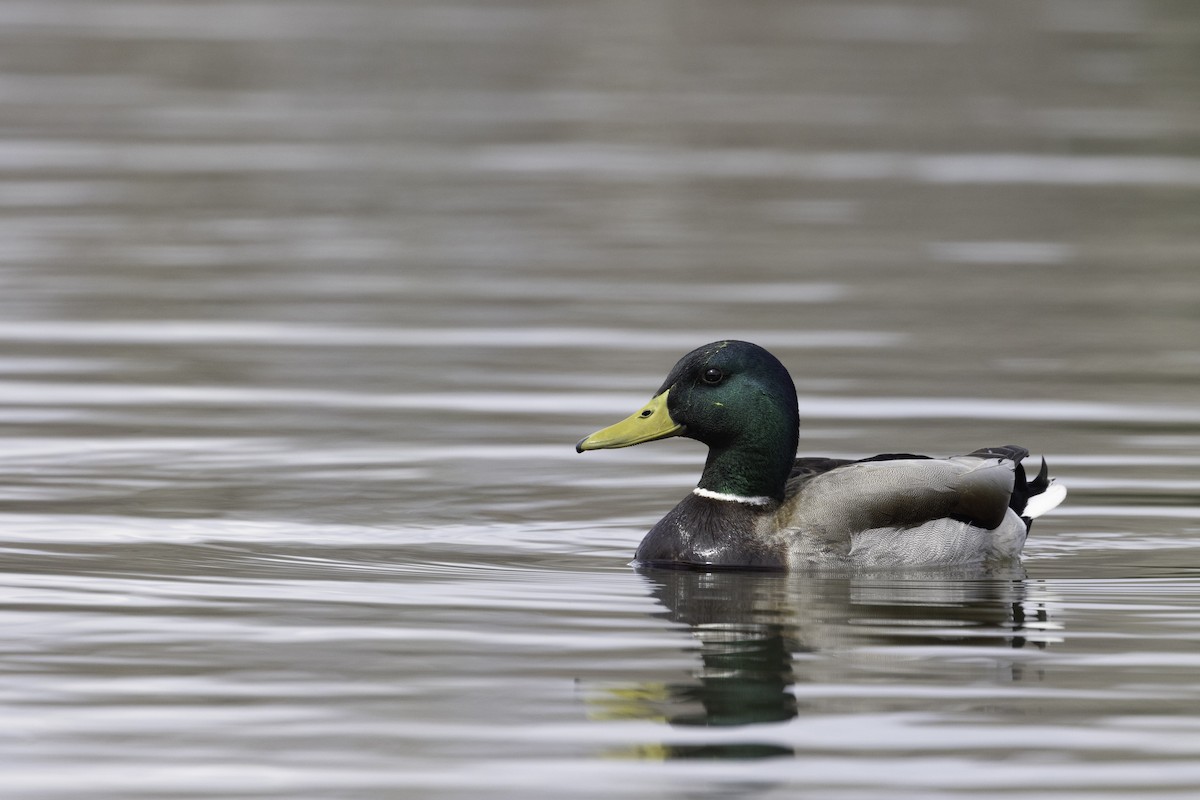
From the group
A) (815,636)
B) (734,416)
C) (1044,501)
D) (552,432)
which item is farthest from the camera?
(552,432)

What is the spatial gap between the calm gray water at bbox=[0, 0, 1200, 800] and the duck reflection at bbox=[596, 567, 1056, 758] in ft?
0.08

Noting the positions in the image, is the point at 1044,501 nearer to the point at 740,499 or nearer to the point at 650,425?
the point at 740,499

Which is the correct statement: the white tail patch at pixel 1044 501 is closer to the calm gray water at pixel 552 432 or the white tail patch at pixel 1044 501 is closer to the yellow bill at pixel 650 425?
the calm gray water at pixel 552 432

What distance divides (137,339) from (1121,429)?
242 inches

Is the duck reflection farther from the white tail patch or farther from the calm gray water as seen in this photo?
the white tail patch

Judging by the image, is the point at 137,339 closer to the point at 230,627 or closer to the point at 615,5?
the point at 230,627

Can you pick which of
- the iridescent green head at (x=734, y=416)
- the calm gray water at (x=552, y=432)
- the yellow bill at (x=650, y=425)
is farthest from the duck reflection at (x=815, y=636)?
the yellow bill at (x=650, y=425)

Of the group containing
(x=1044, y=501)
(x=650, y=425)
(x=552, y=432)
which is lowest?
(x=1044, y=501)

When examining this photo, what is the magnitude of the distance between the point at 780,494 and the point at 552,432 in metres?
2.79

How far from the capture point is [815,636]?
8.66 m

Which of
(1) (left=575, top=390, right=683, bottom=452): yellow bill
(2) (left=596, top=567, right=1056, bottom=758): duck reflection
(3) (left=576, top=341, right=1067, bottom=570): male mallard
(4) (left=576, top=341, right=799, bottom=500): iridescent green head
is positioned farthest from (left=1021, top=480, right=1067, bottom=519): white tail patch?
(1) (left=575, top=390, right=683, bottom=452): yellow bill

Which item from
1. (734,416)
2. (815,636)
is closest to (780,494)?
(734,416)

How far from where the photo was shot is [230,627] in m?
8.71

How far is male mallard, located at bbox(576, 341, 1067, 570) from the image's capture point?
32.3 ft
